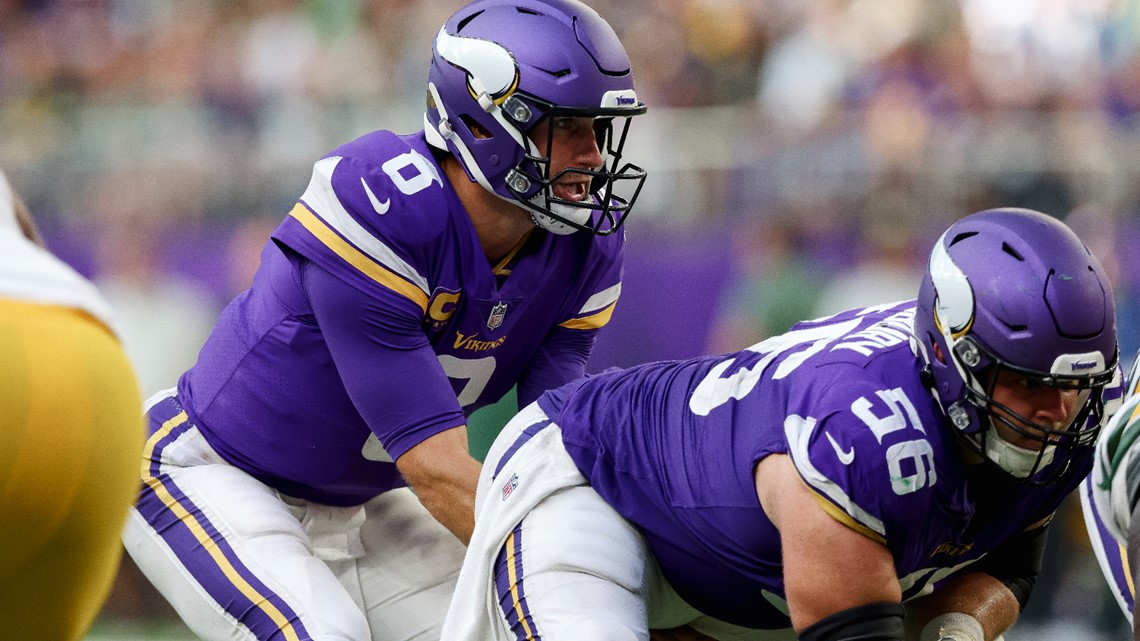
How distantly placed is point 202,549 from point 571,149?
1251 millimetres

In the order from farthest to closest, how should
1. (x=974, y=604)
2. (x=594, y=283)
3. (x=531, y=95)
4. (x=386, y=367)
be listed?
(x=594, y=283), (x=531, y=95), (x=386, y=367), (x=974, y=604)

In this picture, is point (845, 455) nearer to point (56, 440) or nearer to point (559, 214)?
point (559, 214)

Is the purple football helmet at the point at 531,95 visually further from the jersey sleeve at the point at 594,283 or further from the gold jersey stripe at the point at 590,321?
the gold jersey stripe at the point at 590,321

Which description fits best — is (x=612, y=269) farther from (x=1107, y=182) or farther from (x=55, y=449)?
(x=1107, y=182)

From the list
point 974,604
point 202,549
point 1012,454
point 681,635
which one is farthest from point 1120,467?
point 202,549

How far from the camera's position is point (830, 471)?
240 cm

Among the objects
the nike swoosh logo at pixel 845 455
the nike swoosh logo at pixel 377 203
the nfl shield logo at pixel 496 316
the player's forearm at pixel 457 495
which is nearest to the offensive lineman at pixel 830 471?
the nike swoosh logo at pixel 845 455

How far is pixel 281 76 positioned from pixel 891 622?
6.63 meters

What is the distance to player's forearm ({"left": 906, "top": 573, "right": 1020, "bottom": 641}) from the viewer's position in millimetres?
3014

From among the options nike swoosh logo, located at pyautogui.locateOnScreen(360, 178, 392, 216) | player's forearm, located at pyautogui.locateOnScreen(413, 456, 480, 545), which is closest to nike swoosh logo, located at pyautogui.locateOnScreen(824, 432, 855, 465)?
player's forearm, located at pyautogui.locateOnScreen(413, 456, 480, 545)

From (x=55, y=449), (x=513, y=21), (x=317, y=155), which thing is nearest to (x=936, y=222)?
(x=317, y=155)

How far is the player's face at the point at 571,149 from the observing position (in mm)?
3338

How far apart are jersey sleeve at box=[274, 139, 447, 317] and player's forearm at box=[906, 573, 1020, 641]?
50.2 inches

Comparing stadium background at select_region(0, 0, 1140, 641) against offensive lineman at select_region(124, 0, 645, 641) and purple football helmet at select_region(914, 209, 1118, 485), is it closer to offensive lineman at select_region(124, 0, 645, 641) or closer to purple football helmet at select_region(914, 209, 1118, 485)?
offensive lineman at select_region(124, 0, 645, 641)
